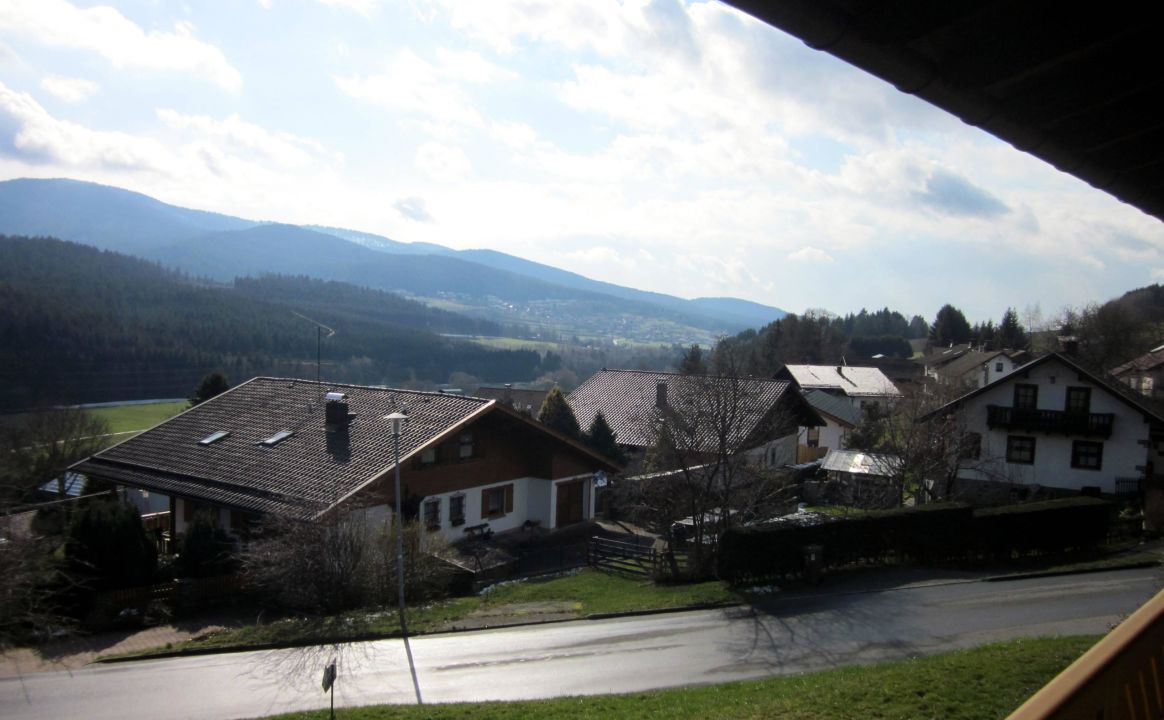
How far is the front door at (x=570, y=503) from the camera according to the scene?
113ft

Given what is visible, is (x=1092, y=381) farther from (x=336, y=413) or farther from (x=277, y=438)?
(x=277, y=438)

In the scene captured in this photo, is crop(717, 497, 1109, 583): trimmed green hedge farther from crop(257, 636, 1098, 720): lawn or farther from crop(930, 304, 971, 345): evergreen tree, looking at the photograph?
crop(930, 304, 971, 345): evergreen tree

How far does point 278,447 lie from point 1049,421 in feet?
113

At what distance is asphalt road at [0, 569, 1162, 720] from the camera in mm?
14688

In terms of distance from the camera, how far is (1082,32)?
11.9 ft

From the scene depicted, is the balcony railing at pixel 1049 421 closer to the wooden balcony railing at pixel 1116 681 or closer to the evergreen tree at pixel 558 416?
the evergreen tree at pixel 558 416

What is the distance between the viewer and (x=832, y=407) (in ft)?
191

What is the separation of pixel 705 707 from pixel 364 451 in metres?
19.0

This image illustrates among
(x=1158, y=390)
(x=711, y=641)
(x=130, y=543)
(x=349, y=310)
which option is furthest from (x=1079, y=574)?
(x=349, y=310)

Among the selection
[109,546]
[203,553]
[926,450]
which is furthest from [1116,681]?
[926,450]

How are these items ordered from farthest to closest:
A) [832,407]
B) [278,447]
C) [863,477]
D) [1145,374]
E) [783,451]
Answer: [832,407] → [1145,374] → [783,451] → [863,477] → [278,447]

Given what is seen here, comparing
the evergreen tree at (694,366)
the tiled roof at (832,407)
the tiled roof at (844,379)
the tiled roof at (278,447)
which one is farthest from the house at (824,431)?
the tiled roof at (278,447)

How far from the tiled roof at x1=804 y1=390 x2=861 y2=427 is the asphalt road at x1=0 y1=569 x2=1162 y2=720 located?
1386 inches

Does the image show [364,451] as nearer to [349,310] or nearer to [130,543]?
[130,543]
